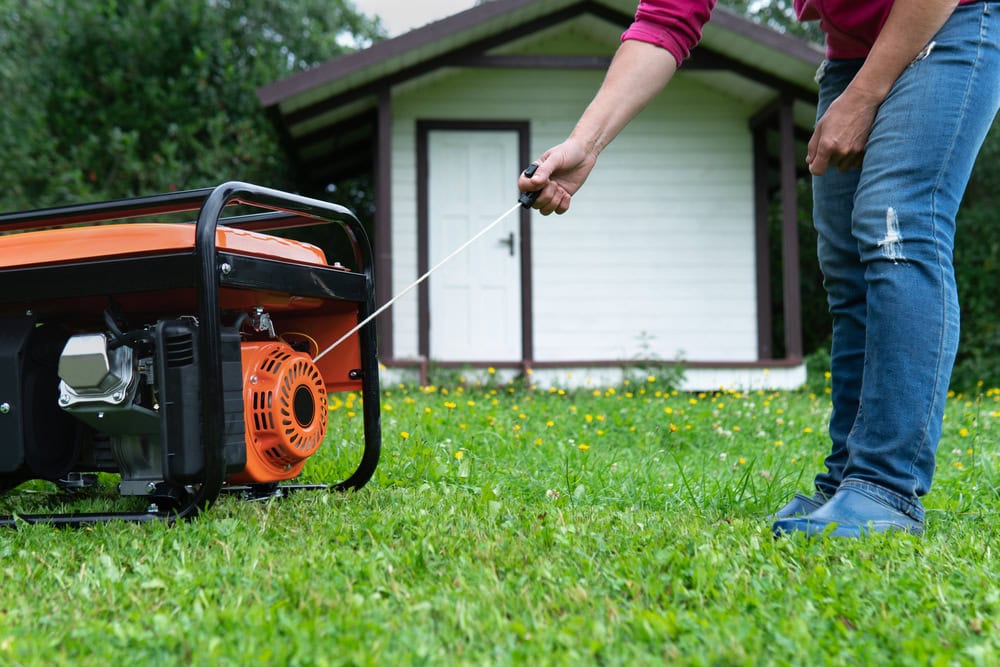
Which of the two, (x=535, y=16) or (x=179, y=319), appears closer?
(x=179, y=319)

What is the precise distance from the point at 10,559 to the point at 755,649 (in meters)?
1.57

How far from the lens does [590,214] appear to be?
8.66 meters

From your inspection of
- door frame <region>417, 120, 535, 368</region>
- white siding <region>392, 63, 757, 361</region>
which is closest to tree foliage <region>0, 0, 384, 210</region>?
door frame <region>417, 120, 535, 368</region>

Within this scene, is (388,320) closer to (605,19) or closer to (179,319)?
(605,19)

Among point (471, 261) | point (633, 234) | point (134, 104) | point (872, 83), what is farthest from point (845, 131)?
point (134, 104)

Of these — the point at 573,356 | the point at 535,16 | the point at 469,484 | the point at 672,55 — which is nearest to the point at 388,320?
the point at 573,356

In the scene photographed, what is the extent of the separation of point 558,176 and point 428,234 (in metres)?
6.10

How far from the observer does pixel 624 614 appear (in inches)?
63.1

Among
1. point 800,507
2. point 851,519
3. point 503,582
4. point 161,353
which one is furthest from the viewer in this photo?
point 800,507

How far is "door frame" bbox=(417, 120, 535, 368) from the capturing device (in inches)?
322

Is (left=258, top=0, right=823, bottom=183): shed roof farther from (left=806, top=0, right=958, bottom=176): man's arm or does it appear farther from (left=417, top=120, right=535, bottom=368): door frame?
(left=806, top=0, right=958, bottom=176): man's arm

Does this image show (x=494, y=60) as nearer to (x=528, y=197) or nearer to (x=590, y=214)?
(x=590, y=214)

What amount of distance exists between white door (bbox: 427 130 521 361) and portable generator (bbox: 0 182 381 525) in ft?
19.1

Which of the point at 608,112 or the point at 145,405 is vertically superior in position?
the point at 608,112
